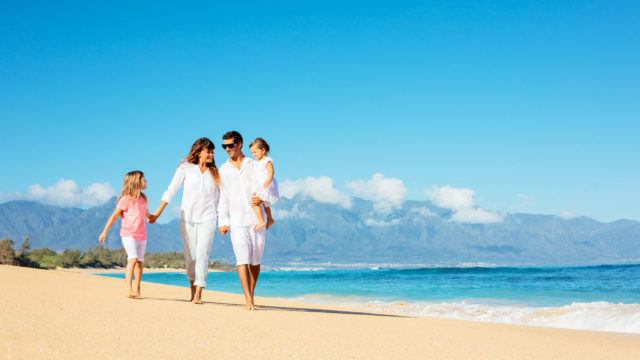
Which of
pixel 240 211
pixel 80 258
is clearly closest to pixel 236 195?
pixel 240 211

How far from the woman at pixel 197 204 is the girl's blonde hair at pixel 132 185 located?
37 cm

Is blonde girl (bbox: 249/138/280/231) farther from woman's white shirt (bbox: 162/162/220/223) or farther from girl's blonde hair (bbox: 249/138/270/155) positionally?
woman's white shirt (bbox: 162/162/220/223)

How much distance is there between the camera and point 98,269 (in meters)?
66.4

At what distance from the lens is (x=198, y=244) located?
8.85 metres

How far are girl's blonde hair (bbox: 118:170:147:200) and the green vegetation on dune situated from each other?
20.8 meters

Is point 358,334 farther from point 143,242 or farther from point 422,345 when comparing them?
point 143,242

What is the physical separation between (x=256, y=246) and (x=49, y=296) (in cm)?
267

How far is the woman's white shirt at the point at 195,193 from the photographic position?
8852mm

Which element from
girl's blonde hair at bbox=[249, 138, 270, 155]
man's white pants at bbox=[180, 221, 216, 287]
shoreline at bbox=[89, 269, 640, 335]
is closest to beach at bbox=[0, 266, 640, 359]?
man's white pants at bbox=[180, 221, 216, 287]

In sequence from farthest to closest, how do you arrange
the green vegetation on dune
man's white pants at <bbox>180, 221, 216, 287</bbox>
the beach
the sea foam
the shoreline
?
1. the green vegetation on dune
2. the sea foam
3. the shoreline
4. man's white pants at <bbox>180, 221, 216, 287</bbox>
5. the beach

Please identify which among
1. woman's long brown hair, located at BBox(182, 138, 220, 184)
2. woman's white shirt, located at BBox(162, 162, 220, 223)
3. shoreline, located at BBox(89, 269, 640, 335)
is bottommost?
shoreline, located at BBox(89, 269, 640, 335)

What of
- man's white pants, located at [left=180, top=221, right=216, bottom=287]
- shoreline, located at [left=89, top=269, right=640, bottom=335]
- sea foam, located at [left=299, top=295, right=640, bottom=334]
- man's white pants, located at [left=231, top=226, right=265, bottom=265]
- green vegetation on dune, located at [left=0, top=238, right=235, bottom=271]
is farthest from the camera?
green vegetation on dune, located at [left=0, top=238, right=235, bottom=271]

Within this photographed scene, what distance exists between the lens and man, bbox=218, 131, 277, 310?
28.7 ft

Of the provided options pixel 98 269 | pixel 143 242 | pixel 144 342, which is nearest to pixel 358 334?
pixel 144 342
